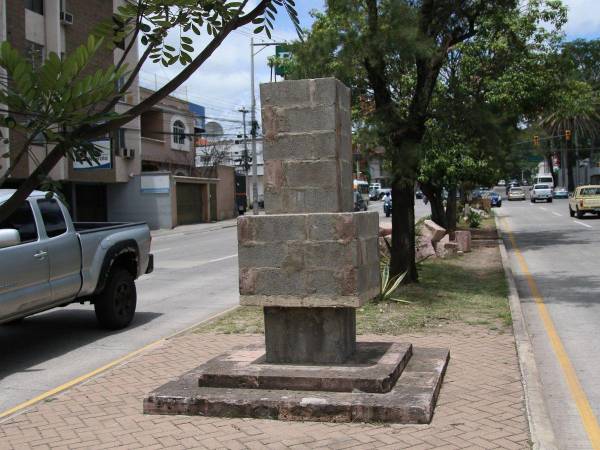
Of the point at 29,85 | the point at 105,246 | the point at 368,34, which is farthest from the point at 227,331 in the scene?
the point at 29,85

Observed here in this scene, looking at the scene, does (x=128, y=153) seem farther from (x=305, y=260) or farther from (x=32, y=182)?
(x=32, y=182)

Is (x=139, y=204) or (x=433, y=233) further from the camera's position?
(x=139, y=204)

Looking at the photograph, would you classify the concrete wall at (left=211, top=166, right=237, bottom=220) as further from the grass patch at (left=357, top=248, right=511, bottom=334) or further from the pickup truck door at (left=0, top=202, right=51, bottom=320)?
the pickup truck door at (left=0, top=202, right=51, bottom=320)

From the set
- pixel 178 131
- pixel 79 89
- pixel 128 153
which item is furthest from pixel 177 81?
pixel 178 131

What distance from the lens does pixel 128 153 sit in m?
35.5

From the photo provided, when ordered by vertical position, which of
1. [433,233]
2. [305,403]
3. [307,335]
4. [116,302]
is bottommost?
[305,403]

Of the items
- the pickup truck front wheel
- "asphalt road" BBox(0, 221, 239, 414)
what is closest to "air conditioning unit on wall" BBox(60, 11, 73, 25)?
"asphalt road" BBox(0, 221, 239, 414)

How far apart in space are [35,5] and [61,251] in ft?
76.0

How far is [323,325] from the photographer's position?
5949 millimetres

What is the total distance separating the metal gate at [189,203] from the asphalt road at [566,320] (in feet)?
71.8

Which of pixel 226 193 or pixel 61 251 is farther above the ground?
pixel 226 193

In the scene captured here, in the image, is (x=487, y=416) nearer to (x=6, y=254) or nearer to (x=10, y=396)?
(x=10, y=396)

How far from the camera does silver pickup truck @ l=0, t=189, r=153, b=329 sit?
7184 millimetres

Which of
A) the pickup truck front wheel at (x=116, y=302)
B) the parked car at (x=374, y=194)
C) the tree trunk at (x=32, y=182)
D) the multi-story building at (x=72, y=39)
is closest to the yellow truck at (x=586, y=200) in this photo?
the multi-story building at (x=72, y=39)
